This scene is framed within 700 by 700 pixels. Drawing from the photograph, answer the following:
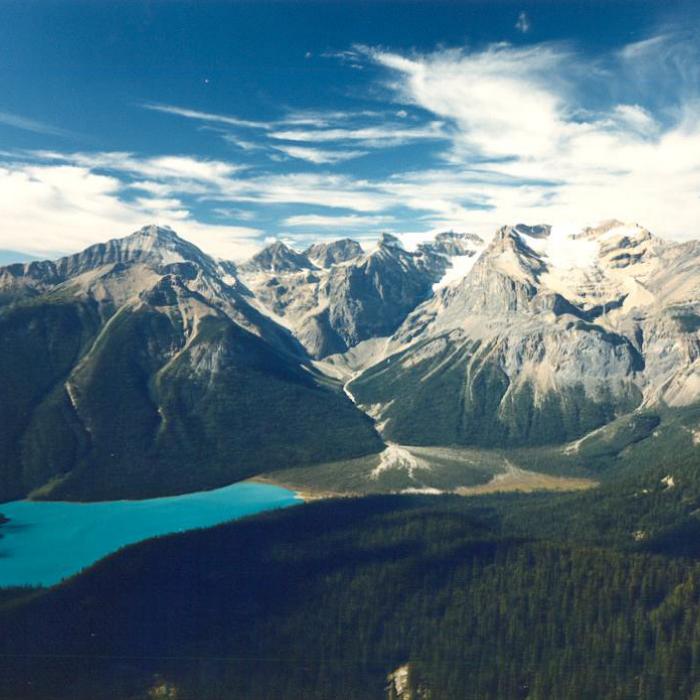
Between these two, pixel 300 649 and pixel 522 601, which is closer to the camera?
pixel 300 649

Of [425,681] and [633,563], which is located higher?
[633,563]

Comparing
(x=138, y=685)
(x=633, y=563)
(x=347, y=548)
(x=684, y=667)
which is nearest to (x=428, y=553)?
(x=347, y=548)

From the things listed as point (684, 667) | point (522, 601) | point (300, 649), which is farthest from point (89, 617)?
point (684, 667)

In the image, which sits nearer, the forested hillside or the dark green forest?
the dark green forest

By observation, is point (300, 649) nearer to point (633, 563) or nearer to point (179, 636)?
point (179, 636)

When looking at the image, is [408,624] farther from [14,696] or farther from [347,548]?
[14,696]

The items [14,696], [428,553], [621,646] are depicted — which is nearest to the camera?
[14,696]

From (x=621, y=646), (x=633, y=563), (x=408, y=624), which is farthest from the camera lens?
(x=633, y=563)

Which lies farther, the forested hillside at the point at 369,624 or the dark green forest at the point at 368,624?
the forested hillside at the point at 369,624

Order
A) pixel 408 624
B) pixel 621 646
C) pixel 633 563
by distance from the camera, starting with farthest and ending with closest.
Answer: pixel 633 563 → pixel 408 624 → pixel 621 646

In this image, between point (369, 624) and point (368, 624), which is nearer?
point (369, 624)
